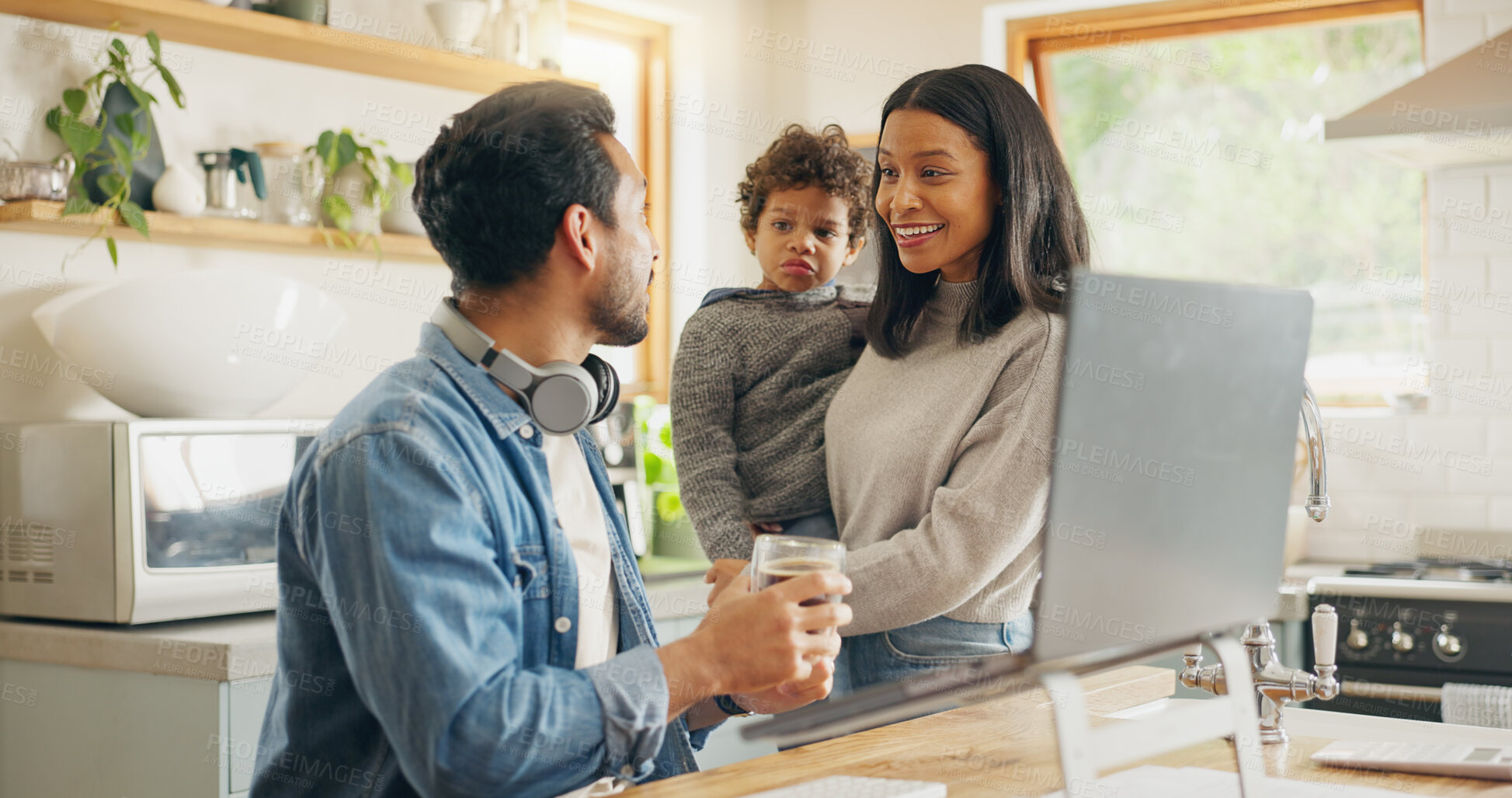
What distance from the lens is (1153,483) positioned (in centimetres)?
83

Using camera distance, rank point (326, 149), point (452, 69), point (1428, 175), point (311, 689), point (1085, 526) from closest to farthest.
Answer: point (1085, 526) → point (311, 689) → point (326, 149) → point (452, 69) → point (1428, 175)

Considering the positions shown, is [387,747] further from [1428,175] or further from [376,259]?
[1428,175]

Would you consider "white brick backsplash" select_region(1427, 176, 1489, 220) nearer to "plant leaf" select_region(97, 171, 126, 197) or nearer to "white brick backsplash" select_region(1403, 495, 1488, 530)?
"white brick backsplash" select_region(1403, 495, 1488, 530)

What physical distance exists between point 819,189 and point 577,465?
0.73 metres

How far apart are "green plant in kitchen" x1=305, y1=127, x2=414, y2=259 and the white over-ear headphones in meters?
1.56

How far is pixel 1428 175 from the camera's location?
3.29 meters

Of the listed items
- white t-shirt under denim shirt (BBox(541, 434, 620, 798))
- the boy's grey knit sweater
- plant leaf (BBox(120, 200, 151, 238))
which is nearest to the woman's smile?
the boy's grey knit sweater

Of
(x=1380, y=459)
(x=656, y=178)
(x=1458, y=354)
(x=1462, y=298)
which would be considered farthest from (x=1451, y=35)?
(x=656, y=178)

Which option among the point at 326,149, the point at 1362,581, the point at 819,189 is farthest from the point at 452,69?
the point at 1362,581

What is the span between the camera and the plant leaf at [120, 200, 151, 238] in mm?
2303

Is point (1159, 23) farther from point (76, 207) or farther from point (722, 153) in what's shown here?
point (76, 207)

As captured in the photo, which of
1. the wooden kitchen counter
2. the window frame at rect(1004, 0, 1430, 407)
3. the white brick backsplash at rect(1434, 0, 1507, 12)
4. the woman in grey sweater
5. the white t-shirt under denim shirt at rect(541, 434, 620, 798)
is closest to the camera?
the wooden kitchen counter

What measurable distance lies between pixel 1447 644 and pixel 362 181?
2.46 metres

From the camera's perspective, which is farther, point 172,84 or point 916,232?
point 172,84
